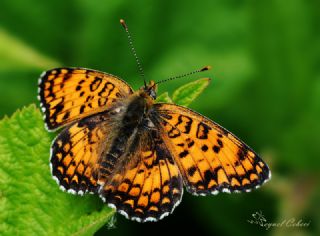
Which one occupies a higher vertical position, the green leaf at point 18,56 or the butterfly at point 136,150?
the green leaf at point 18,56

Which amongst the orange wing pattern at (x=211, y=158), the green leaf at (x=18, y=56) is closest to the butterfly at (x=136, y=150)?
the orange wing pattern at (x=211, y=158)

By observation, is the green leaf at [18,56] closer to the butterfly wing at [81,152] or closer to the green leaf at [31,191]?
the butterfly wing at [81,152]

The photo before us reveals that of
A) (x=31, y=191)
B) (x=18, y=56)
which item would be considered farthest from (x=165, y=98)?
(x=18, y=56)

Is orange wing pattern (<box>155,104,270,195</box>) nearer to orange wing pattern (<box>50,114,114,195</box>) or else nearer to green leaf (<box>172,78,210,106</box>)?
green leaf (<box>172,78,210,106</box>)

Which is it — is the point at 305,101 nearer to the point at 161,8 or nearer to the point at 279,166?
the point at 279,166

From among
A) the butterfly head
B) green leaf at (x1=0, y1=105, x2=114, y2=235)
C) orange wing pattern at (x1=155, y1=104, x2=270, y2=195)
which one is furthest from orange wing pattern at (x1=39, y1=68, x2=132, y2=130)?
orange wing pattern at (x1=155, y1=104, x2=270, y2=195)

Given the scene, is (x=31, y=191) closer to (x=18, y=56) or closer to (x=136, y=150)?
(x=136, y=150)

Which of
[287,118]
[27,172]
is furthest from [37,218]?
[287,118]
